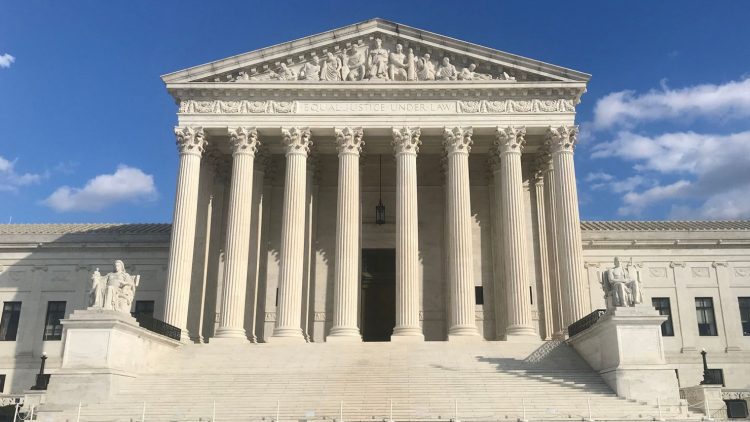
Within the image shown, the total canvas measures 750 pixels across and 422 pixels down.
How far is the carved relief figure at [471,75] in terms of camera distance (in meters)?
35.4

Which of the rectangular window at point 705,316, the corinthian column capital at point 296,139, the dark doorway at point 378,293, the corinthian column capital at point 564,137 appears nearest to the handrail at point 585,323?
the corinthian column capital at point 564,137

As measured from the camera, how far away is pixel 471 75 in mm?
35406

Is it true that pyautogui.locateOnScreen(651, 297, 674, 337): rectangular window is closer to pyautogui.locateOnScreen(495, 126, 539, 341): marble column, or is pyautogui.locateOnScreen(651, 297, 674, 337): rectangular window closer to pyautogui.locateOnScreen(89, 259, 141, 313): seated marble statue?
pyautogui.locateOnScreen(495, 126, 539, 341): marble column

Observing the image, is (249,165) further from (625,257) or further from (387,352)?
(625,257)

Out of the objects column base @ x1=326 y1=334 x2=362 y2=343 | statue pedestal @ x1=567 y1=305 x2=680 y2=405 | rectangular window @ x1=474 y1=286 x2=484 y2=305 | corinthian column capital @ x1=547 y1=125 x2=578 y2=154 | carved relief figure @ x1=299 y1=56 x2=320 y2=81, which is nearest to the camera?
statue pedestal @ x1=567 y1=305 x2=680 y2=405

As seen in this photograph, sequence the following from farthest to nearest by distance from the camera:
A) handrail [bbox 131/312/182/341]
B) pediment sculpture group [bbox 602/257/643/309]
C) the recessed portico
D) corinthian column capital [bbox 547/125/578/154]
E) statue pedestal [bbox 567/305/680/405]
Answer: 1. corinthian column capital [bbox 547/125/578/154]
2. the recessed portico
3. handrail [bbox 131/312/182/341]
4. pediment sculpture group [bbox 602/257/643/309]
5. statue pedestal [bbox 567/305/680/405]

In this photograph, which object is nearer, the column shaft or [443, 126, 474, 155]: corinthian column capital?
[443, 126, 474, 155]: corinthian column capital

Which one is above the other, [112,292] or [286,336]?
[112,292]

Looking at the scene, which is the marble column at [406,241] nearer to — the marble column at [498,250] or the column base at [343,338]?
the column base at [343,338]

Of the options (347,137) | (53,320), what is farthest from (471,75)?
(53,320)

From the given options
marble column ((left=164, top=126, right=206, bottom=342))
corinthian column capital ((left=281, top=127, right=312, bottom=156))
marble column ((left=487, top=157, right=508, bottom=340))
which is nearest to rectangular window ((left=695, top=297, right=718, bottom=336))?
marble column ((left=487, top=157, right=508, bottom=340))

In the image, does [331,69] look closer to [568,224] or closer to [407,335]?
[407,335]

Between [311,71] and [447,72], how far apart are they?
24.2 ft

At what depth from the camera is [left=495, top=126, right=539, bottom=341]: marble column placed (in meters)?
32.2
